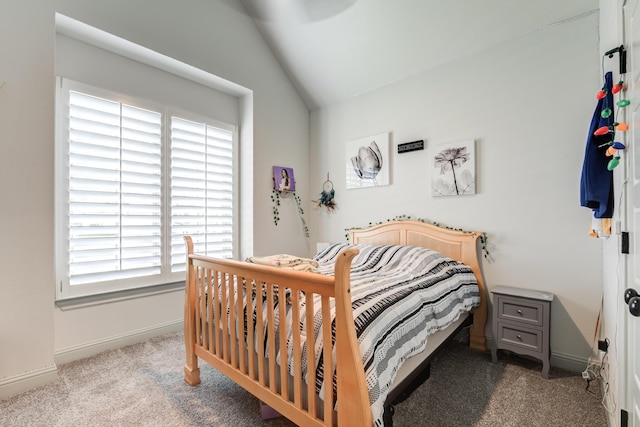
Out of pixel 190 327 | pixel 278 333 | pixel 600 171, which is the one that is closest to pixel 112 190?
pixel 190 327

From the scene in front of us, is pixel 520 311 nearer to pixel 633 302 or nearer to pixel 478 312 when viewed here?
pixel 478 312

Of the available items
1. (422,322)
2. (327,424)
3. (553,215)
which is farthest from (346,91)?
(327,424)

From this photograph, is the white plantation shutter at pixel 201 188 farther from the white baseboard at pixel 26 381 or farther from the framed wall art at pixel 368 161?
the framed wall art at pixel 368 161

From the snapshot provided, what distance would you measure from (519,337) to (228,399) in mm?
2084

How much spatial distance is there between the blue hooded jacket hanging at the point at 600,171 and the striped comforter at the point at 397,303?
→ 3.16 feet

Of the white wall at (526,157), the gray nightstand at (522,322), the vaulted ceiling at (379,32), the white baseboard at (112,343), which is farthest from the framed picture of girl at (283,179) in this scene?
the gray nightstand at (522,322)

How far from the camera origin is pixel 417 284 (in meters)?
1.89

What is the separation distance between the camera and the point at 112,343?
257cm

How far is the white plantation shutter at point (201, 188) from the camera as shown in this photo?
9.96 feet

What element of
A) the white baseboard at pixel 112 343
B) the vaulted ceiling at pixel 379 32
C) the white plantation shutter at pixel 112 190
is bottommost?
the white baseboard at pixel 112 343

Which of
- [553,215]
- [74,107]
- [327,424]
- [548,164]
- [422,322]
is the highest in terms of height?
[74,107]

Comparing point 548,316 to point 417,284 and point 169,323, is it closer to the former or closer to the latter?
point 417,284

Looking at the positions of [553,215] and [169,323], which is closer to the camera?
[553,215]

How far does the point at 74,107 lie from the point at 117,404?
224 cm
